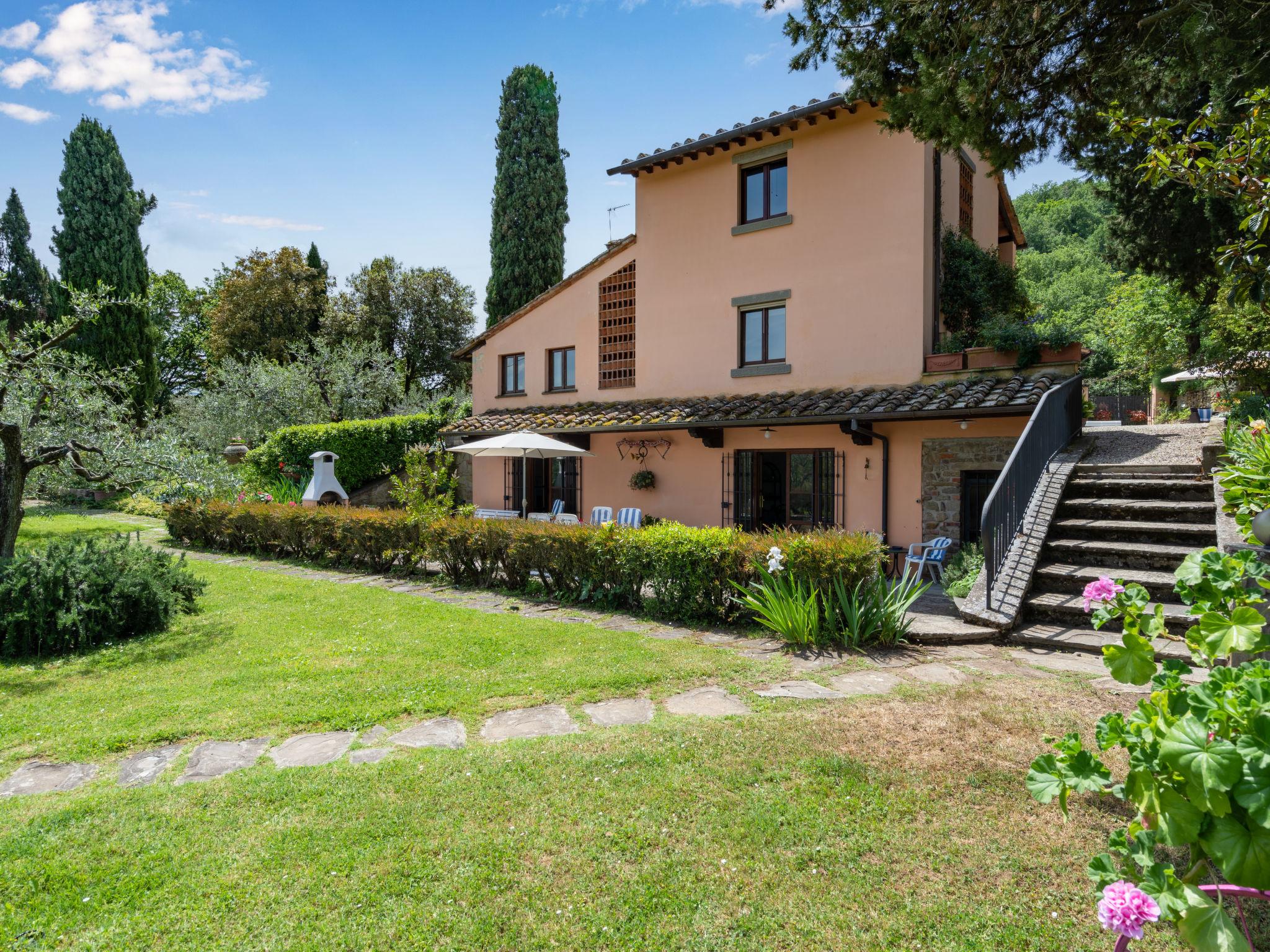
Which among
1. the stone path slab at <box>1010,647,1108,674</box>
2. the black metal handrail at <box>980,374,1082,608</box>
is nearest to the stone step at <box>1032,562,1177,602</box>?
the black metal handrail at <box>980,374,1082,608</box>

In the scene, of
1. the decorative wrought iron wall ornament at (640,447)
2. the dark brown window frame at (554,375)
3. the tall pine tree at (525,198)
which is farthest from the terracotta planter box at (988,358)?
the tall pine tree at (525,198)

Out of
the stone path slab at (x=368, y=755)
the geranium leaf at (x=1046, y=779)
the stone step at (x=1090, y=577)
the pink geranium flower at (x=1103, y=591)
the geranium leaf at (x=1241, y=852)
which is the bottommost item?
the stone path slab at (x=368, y=755)

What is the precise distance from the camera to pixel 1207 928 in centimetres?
154

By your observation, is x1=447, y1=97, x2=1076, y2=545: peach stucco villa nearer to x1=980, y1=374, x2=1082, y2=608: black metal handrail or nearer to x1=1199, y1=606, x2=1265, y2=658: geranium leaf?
x1=980, y1=374, x2=1082, y2=608: black metal handrail

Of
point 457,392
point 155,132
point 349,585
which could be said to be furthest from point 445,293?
point 349,585

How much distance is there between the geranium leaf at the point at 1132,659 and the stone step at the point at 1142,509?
692 centimetres

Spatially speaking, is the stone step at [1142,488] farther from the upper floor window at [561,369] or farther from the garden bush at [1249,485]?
the upper floor window at [561,369]

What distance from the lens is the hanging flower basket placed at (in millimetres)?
14039

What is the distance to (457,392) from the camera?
1053 inches

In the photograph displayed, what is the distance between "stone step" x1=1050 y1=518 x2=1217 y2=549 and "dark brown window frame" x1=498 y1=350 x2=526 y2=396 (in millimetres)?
12615

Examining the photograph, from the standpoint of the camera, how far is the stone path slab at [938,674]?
5.39 m

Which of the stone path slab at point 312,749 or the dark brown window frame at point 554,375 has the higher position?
the dark brown window frame at point 554,375

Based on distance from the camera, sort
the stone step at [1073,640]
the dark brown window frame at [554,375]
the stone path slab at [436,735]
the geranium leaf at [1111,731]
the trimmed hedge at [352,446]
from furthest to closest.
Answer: the trimmed hedge at [352,446]
the dark brown window frame at [554,375]
the stone step at [1073,640]
the stone path slab at [436,735]
the geranium leaf at [1111,731]

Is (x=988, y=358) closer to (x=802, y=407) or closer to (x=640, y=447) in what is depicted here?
(x=802, y=407)
